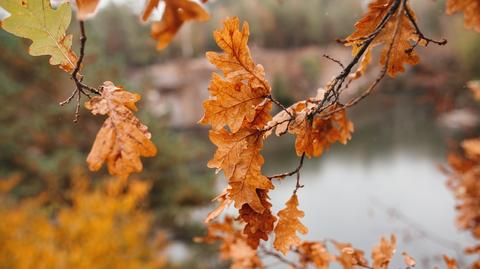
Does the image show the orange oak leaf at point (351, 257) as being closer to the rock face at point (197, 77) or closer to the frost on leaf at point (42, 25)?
the frost on leaf at point (42, 25)

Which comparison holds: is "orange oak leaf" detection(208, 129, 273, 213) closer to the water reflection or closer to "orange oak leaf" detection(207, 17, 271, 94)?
"orange oak leaf" detection(207, 17, 271, 94)

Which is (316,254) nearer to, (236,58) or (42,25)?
(236,58)

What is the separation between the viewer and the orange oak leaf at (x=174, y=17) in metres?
0.45

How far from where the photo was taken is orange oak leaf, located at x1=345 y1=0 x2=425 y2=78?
22.4 inches

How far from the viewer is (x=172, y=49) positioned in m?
21.8

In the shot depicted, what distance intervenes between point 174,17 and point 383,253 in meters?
0.71

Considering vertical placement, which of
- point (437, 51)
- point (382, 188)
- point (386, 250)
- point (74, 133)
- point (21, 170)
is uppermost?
point (437, 51)

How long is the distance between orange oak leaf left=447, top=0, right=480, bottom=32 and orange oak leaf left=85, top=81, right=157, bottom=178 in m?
0.45

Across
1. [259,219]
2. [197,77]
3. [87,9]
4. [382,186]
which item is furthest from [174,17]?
[197,77]

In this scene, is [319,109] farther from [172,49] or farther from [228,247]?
[172,49]

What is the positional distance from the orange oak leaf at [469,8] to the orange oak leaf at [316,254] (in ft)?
1.97

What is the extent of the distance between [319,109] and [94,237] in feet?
10.8

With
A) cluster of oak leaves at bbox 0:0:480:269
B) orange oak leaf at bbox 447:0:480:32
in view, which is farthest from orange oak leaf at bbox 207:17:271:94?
orange oak leaf at bbox 447:0:480:32

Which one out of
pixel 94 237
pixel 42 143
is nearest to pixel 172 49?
pixel 42 143
